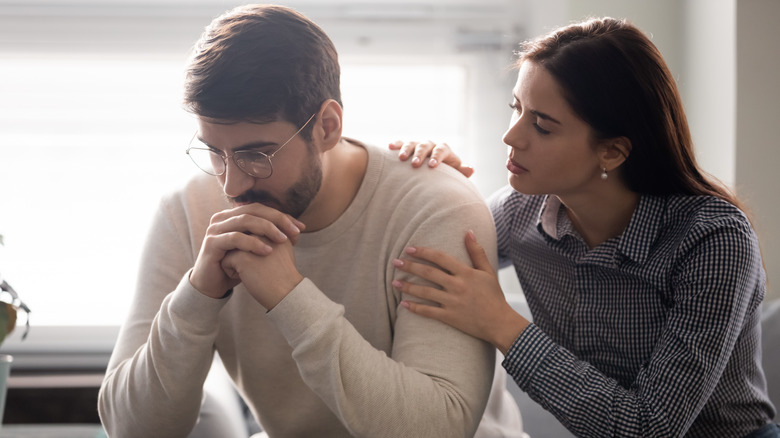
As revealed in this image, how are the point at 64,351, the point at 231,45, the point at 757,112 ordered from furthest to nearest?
the point at 64,351 < the point at 757,112 < the point at 231,45

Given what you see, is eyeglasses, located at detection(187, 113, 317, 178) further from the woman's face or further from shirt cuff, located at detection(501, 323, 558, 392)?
shirt cuff, located at detection(501, 323, 558, 392)

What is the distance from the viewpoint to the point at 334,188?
1361 millimetres

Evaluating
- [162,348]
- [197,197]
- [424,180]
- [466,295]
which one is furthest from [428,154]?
[162,348]

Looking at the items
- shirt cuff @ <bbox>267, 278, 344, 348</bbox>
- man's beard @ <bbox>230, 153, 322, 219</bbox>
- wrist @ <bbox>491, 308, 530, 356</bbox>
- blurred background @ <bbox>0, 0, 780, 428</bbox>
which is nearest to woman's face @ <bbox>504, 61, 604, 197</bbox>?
wrist @ <bbox>491, 308, 530, 356</bbox>

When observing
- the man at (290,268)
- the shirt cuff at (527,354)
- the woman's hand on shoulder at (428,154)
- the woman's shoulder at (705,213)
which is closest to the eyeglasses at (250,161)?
the man at (290,268)

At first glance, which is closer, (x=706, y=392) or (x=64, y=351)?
(x=706, y=392)

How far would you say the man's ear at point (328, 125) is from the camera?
1271 mm

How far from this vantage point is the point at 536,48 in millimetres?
1370

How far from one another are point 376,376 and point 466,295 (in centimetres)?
21

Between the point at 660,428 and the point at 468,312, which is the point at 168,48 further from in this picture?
the point at 660,428

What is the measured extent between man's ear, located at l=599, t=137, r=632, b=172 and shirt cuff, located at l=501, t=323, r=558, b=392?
13.3 inches

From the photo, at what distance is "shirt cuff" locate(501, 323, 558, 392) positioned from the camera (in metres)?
1.27

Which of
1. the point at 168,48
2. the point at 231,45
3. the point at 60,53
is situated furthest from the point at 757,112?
the point at 60,53

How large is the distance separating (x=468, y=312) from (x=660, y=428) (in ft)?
1.18
